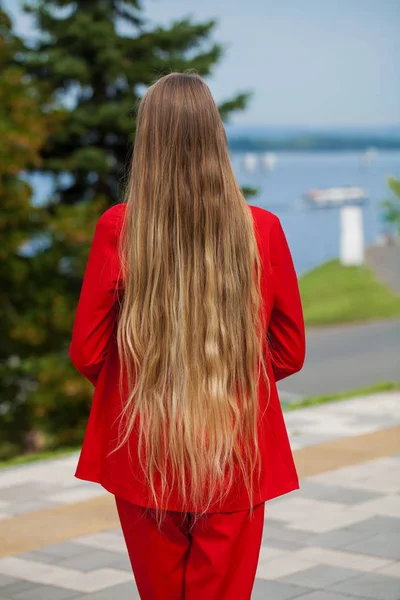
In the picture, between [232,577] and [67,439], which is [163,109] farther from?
[67,439]

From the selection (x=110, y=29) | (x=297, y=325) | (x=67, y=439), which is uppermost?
(x=110, y=29)

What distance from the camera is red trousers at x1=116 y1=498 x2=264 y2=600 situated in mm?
2137

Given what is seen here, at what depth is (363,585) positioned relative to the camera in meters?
3.81

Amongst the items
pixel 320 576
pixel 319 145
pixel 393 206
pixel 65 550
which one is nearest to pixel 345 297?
pixel 393 206

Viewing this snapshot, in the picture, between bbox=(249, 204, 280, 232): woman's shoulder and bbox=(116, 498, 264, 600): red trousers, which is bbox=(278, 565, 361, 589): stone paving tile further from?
bbox=(249, 204, 280, 232): woman's shoulder

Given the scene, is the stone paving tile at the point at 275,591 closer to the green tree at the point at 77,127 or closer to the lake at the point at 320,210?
the green tree at the point at 77,127

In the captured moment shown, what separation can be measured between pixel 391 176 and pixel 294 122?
60.1 ft

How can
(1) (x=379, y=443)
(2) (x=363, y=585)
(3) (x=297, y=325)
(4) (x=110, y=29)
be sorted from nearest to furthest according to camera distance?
(3) (x=297, y=325) < (2) (x=363, y=585) < (1) (x=379, y=443) < (4) (x=110, y=29)

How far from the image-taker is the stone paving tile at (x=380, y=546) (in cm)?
421

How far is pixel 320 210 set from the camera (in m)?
30.6

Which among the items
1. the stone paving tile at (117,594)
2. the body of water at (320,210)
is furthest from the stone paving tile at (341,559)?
the body of water at (320,210)

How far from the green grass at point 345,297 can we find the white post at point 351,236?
0.30 meters

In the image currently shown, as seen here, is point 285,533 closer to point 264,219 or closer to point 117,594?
point 117,594

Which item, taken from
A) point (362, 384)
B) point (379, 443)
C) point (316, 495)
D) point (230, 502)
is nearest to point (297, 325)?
point (230, 502)
